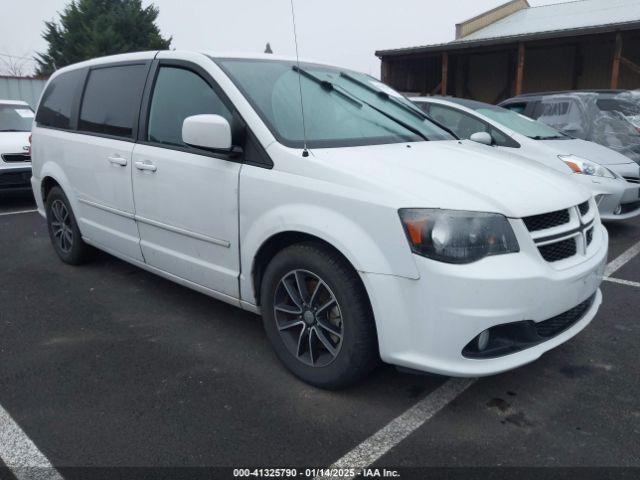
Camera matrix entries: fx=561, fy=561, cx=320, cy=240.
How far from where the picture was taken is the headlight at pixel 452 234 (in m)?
2.37

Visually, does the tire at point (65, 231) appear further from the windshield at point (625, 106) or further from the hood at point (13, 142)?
the windshield at point (625, 106)

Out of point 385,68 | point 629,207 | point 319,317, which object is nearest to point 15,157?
point 319,317

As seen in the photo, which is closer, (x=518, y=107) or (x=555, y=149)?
(x=555, y=149)

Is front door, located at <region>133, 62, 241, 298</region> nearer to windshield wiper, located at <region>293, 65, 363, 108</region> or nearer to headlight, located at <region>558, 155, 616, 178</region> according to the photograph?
windshield wiper, located at <region>293, 65, 363, 108</region>

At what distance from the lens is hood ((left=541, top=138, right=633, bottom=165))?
20.5 ft

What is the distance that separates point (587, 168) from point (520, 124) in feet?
4.06

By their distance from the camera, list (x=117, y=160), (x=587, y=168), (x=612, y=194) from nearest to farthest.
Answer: (x=117, y=160) < (x=612, y=194) < (x=587, y=168)

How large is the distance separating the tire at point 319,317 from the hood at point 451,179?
416 millimetres

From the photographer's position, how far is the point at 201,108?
335cm

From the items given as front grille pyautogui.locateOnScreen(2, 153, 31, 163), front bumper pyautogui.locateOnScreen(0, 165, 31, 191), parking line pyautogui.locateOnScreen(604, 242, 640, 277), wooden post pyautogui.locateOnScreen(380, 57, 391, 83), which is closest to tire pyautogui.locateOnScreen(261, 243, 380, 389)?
parking line pyautogui.locateOnScreen(604, 242, 640, 277)

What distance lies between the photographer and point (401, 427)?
257cm

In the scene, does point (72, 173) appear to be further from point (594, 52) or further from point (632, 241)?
point (594, 52)

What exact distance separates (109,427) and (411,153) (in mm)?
2016

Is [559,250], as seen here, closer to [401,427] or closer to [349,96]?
[401,427]
